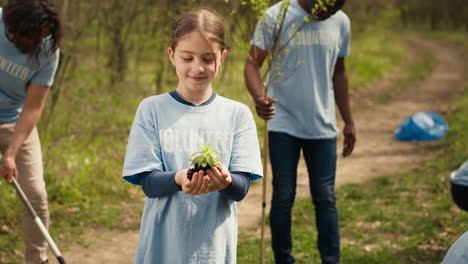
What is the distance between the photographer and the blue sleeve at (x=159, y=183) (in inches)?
79.6

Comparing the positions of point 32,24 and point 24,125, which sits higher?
point 32,24

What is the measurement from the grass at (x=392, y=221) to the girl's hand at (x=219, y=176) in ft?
8.63

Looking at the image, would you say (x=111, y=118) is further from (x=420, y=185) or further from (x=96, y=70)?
(x=420, y=185)

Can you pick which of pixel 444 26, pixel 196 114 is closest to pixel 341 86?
pixel 196 114

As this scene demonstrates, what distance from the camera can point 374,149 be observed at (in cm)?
881

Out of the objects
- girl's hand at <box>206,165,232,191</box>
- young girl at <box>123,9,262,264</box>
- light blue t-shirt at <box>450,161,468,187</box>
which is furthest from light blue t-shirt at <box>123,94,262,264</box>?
light blue t-shirt at <box>450,161,468,187</box>

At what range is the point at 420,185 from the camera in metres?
6.57

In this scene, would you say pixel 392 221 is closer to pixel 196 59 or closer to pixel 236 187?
pixel 236 187

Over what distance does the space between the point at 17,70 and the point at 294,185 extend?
1.90m

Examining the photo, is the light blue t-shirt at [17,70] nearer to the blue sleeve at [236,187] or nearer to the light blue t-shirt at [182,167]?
the light blue t-shirt at [182,167]

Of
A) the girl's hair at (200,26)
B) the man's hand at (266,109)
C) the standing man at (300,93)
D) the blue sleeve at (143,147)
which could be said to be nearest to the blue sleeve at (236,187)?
the blue sleeve at (143,147)

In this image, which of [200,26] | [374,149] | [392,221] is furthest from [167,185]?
[374,149]

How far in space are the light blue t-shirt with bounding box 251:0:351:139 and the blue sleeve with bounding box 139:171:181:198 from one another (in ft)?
5.34

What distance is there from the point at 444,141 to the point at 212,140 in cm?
756
